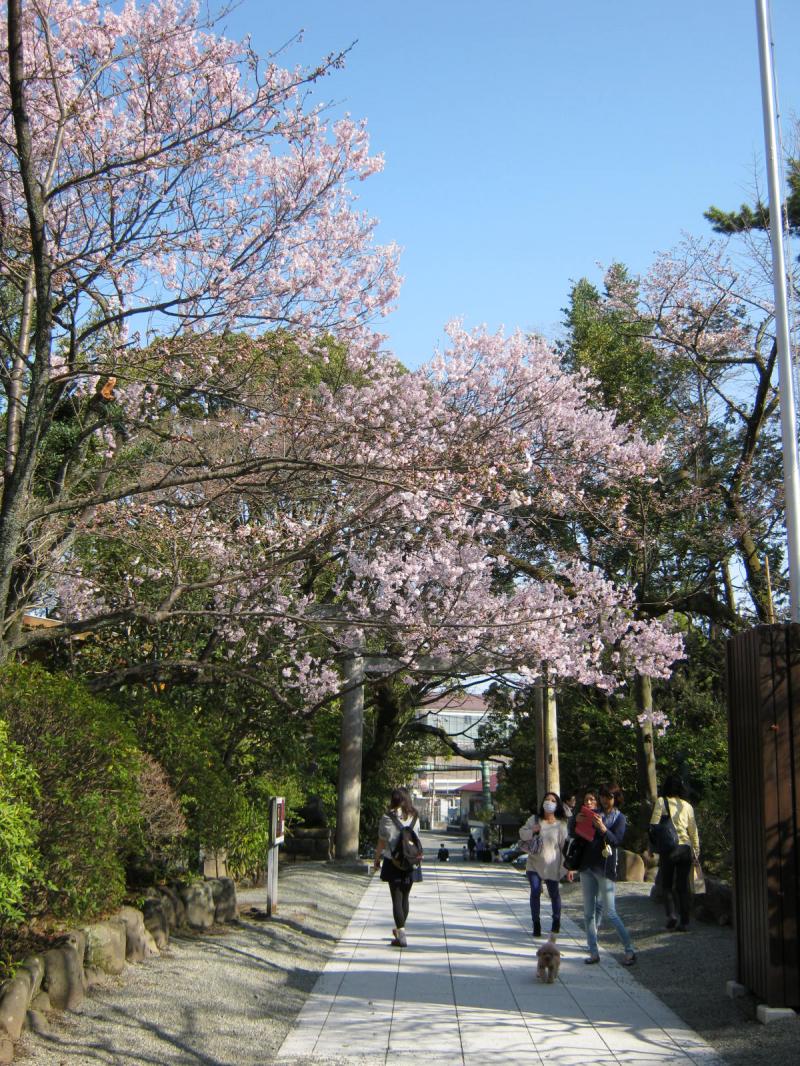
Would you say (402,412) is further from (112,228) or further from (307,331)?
(112,228)

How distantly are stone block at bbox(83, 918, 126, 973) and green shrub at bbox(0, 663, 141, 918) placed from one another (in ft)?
0.51

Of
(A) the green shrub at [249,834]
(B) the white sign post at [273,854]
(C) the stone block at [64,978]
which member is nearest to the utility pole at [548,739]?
(A) the green shrub at [249,834]

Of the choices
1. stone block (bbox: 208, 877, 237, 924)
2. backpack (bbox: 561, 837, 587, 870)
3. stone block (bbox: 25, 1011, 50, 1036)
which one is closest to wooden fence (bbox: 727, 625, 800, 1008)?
backpack (bbox: 561, 837, 587, 870)

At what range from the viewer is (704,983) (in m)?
8.12

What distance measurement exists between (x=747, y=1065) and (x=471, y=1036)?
5.91 ft

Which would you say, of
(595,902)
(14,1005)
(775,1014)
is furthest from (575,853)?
(14,1005)

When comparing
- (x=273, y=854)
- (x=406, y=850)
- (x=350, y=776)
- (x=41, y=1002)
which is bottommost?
(x=41, y=1002)

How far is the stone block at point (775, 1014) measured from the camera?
20.5 ft

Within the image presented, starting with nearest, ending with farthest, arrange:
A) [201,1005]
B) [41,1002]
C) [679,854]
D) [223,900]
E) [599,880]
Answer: [41,1002] < [201,1005] < [599,880] < [679,854] < [223,900]

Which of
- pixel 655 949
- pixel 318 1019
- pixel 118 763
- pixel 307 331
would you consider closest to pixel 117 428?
pixel 307 331

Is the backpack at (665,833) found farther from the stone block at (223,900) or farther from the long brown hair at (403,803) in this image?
the stone block at (223,900)

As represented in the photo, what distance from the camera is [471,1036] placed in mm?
6699

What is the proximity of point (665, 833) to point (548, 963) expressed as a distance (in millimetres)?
3079

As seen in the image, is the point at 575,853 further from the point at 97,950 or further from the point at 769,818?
the point at 97,950
